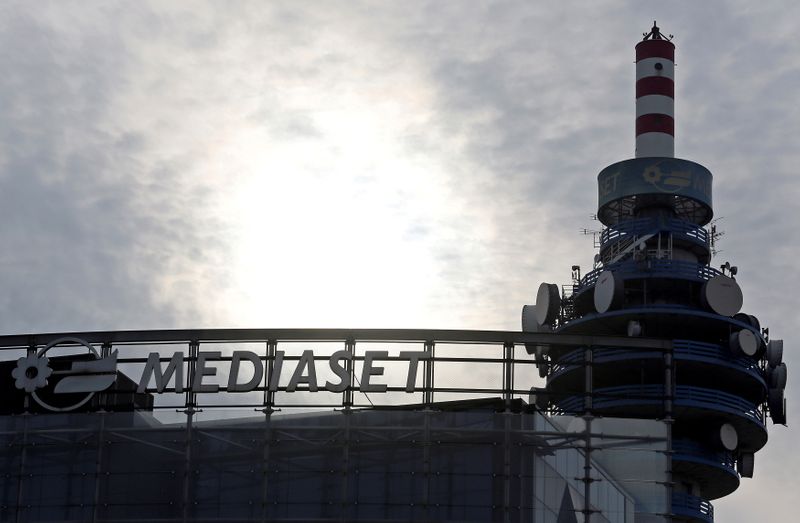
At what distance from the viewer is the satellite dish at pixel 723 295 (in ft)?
309

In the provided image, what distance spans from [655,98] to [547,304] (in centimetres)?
1726

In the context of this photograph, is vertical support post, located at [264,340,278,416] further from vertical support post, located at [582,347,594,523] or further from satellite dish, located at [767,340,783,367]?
satellite dish, located at [767,340,783,367]

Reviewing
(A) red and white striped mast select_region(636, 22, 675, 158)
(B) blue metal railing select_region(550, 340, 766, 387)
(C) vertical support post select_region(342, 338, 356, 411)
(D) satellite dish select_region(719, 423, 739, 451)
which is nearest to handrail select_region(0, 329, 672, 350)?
(C) vertical support post select_region(342, 338, 356, 411)

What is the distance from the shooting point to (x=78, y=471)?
2589 inches

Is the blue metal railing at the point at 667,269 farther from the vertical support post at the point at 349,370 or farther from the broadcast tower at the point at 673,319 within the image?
the vertical support post at the point at 349,370

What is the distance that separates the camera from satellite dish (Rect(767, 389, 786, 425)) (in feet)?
322

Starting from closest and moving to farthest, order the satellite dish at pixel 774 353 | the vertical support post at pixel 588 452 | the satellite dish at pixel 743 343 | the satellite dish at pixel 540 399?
the vertical support post at pixel 588 452 → the satellite dish at pixel 540 399 → the satellite dish at pixel 743 343 → the satellite dish at pixel 774 353

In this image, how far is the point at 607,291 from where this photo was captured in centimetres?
9481

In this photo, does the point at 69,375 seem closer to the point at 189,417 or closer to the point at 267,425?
the point at 189,417

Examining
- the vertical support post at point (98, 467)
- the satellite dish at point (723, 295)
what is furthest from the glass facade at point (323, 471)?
the satellite dish at point (723, 295)

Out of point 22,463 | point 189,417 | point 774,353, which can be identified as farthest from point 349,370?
point 774,353

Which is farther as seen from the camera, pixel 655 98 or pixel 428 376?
pixel 655 98

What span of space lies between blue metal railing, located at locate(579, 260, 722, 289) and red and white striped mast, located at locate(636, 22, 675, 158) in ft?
30.0

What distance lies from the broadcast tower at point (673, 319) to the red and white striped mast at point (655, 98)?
0.09 meters
